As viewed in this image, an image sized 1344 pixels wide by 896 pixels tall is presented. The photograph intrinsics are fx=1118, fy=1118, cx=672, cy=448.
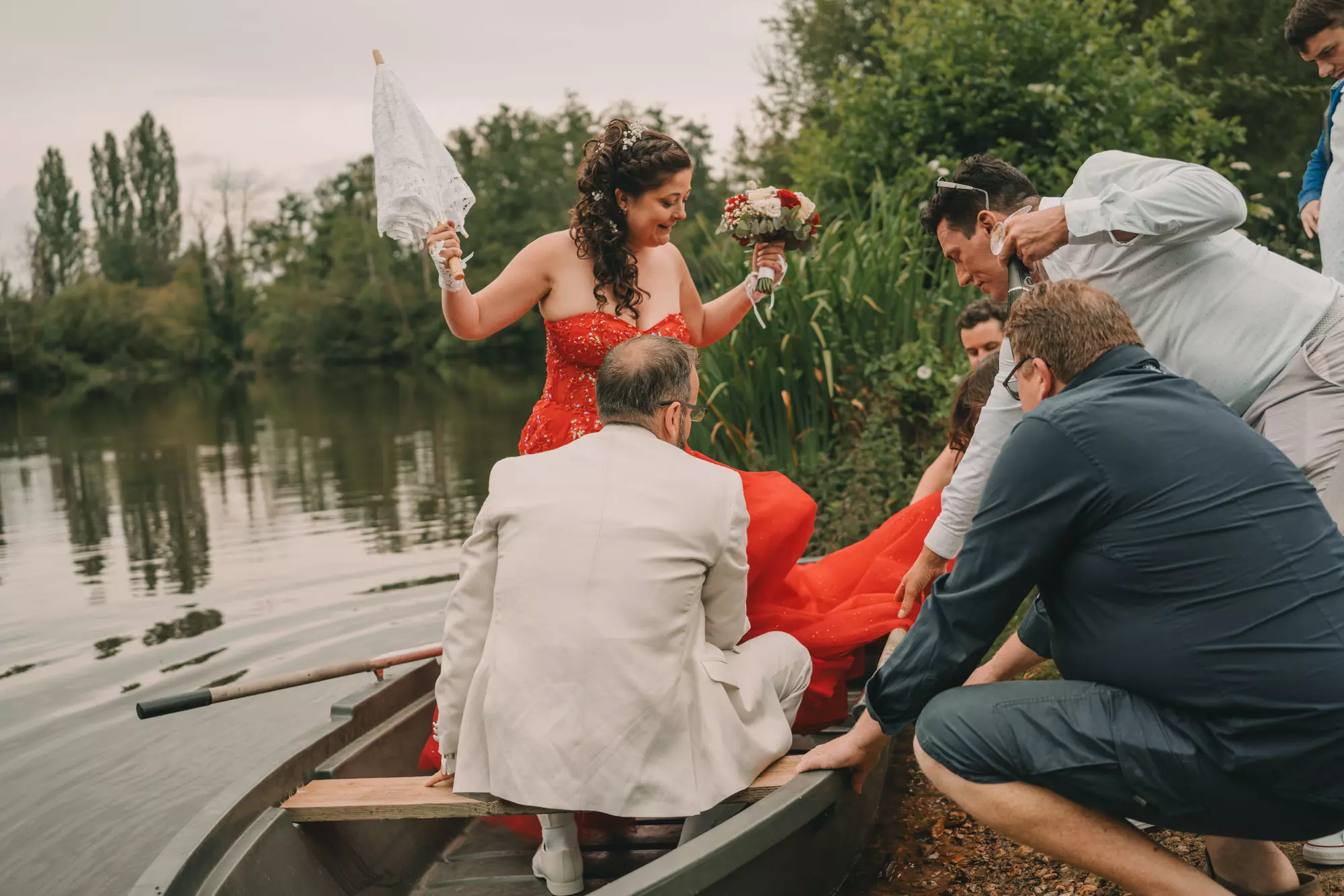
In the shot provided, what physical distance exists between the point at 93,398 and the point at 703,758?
133 ft

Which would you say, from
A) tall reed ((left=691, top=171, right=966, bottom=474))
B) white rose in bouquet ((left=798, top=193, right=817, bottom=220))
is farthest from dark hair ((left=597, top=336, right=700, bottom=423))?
tall reed ((left=691, top=171, right=966, bottom=474))

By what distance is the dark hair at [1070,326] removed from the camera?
89.3 inches

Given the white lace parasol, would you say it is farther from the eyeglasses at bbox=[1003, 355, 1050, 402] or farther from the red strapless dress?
the eyeglasses at bbox=[1003, 355, 1050, 402]

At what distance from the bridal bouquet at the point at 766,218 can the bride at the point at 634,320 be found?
273 millimetres

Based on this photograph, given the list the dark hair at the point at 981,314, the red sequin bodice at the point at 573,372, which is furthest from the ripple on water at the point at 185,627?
the dark hair at the point at 981,314

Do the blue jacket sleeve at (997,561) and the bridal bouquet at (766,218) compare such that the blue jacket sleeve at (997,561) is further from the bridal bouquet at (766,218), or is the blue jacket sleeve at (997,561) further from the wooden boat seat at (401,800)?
the bridal bouquet at (766,218)

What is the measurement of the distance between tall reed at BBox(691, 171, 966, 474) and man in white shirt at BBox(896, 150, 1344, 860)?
3.64 meters

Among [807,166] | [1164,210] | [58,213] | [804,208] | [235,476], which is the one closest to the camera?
[1164,210]

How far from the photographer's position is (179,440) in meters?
21.0

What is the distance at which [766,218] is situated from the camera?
13.6 ft

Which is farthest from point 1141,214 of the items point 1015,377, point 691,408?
point 691,408

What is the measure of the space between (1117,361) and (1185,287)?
32.9 inches

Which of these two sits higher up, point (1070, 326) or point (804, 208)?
point (804, 208)

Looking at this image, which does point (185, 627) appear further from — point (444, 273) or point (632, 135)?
point (632, 135)
